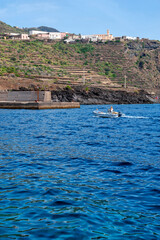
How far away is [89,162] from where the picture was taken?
16281 mm

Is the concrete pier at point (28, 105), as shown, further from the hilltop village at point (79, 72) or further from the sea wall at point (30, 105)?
the hilltop village at point (79, 72)

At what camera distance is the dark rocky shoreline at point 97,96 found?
108894 millimetres

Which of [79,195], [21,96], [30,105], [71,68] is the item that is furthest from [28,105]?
[71,68]

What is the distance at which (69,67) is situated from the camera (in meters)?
159

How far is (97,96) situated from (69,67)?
4370 cm

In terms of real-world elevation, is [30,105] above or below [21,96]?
below

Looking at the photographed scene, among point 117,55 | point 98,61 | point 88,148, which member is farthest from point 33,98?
point 117,55

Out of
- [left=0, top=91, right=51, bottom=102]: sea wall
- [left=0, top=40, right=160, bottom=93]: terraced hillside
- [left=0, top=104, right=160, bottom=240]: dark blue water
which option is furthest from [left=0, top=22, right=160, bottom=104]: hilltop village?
[left=0, top=104, right=160, bottom=240]: dark blue water

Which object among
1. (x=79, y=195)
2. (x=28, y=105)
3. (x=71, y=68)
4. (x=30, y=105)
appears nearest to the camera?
(x=79, y=195)

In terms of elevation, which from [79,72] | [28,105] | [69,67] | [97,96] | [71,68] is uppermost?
[69,67]

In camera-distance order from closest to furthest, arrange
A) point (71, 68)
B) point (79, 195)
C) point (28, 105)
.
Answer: point (79, 195) < point (28, 105) < point (71, 68)

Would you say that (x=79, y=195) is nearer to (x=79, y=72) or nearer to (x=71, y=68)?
(x=79, y=72)

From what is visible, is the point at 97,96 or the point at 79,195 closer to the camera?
the point at 79,195

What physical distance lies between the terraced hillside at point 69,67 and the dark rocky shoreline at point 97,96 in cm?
641
